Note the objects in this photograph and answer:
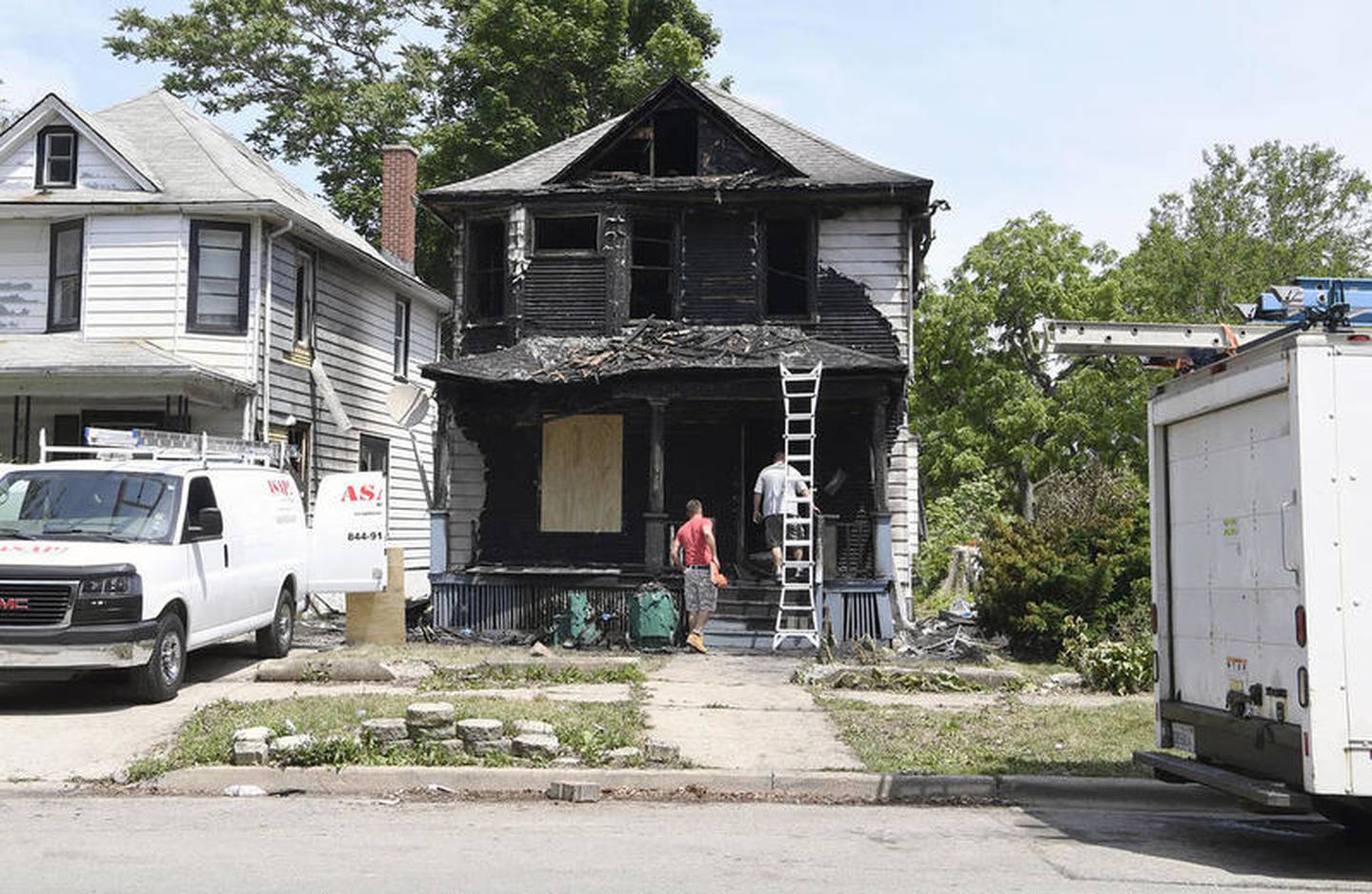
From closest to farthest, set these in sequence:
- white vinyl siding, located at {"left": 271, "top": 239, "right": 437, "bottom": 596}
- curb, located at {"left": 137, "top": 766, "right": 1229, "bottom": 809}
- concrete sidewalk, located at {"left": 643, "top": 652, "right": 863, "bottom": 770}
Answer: curb, located at {"left": 137, "top": 766, "right": 1229, "bottom": 809}, concrete sidewalk, located at {"left": 643, "top": 652, "right": 863, "bottom": 770}, white vinyl siding, located at {"left": 271, "top": 239, "right": 437, "bottom": 596}

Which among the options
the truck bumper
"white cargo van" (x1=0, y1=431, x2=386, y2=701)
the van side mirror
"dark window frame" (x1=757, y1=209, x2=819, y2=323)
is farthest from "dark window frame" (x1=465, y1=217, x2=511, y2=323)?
the truck bumper

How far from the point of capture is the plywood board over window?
1906cm

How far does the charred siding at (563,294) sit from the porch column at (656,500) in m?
2.42

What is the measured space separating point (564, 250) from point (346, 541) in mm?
6358

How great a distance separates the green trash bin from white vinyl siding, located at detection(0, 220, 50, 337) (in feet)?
35.0

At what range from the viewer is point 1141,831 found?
25.6ft

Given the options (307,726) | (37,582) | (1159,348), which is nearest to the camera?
(1159,348)

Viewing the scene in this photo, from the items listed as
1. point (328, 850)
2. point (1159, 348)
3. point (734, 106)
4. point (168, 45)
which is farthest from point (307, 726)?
point (168, 45)

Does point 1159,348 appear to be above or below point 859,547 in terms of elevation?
above

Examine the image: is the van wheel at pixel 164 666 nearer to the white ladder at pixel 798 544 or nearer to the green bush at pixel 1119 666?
the white ladder at pixel 798 544

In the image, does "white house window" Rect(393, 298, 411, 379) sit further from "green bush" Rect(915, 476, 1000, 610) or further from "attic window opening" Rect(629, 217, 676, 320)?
"green bush" Rect(915, 476, 1000, 610)

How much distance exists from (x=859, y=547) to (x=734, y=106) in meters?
7.50

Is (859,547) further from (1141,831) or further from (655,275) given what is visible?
(1141,831)

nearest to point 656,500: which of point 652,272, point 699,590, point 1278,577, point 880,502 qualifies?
point 699,590
